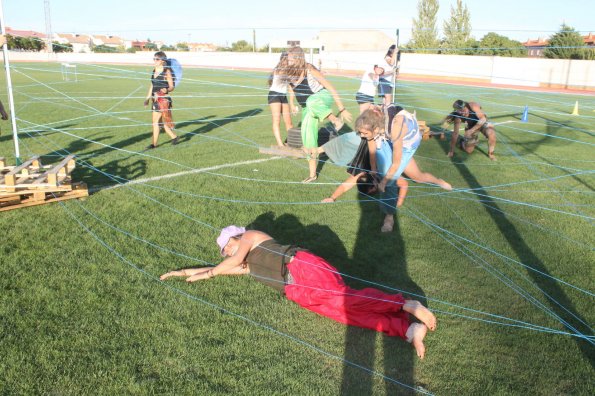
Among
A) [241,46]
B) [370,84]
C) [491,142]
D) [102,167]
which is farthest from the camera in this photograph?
[241,46]

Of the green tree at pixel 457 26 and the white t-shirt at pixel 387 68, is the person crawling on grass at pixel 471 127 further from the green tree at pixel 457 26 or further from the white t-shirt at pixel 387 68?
the green tree at pixel 457 26

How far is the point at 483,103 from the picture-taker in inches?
731

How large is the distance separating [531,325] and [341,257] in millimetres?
1729

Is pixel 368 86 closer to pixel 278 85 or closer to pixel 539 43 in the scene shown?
pixel 278 85

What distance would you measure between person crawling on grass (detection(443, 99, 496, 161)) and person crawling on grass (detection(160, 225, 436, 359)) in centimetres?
A: 648

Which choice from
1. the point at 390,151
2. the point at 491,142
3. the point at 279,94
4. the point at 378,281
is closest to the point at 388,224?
the point at 390,151

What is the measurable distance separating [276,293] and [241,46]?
78.1 m

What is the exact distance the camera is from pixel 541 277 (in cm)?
431

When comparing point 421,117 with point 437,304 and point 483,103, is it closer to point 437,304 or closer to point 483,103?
point 483,103

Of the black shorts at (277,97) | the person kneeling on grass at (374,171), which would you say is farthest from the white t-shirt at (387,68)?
the person kneeling on grass at (374,171)

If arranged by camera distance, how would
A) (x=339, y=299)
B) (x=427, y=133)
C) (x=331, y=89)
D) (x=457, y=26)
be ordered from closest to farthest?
(x=339, y=299) < (x=331, y=89) < (x=427, y=133) < (x=457, y=26)

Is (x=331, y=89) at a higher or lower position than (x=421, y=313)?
higher

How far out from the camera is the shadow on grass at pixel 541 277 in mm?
3459

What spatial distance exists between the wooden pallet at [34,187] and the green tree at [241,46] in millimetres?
70099
